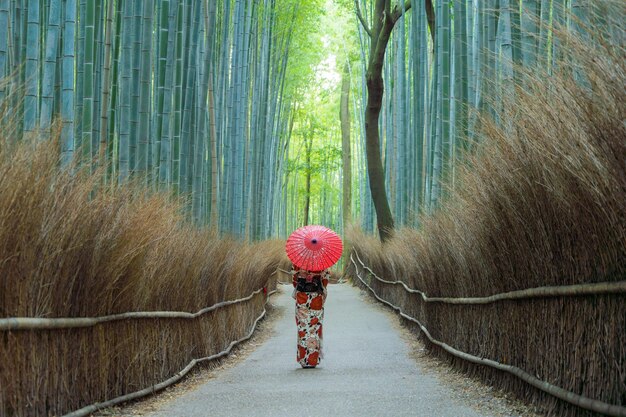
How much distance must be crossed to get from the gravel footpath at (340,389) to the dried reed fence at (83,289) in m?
0.34

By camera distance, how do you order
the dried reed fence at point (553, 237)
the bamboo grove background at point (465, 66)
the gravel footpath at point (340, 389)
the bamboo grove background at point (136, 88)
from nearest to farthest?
the dried reed fence at point (553, 237)
the bamboo grove background at point (465, 66)
the gravel footpath at point (340, 389)
the bamboo grove background at point (136, 88)

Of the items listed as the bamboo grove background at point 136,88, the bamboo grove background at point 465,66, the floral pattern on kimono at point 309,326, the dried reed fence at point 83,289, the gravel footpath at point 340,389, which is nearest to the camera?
the dried reed fence at point 83,289

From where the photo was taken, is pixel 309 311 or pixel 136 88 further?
pixel 309 311

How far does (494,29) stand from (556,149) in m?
4.97

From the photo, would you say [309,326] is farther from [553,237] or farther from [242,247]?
[553,237]

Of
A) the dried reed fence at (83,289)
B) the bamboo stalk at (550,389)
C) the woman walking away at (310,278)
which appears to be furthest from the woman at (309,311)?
the bamboo stalk at (550,389)

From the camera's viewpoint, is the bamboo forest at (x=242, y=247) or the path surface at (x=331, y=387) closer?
the bamboo forest at (x=242, y=247)

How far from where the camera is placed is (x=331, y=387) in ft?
19.7

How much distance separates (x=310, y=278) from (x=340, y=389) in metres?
1.91

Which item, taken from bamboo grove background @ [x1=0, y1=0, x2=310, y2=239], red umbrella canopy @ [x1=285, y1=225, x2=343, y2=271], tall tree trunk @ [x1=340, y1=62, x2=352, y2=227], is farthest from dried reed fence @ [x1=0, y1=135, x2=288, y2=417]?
tall tree trunk @ [x1=340, y1=62, x2=352, y2=227]

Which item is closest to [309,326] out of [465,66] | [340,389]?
[340,389]

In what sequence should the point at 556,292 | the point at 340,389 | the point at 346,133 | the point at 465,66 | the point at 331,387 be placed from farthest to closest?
the point at 346,133
the point at 465,66
the point at 331,387
the point at 340,389
the point at 556,292

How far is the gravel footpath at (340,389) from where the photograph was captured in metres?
4.98

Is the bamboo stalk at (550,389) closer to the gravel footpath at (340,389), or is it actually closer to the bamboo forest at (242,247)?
the bamboo forest at (242,247)
